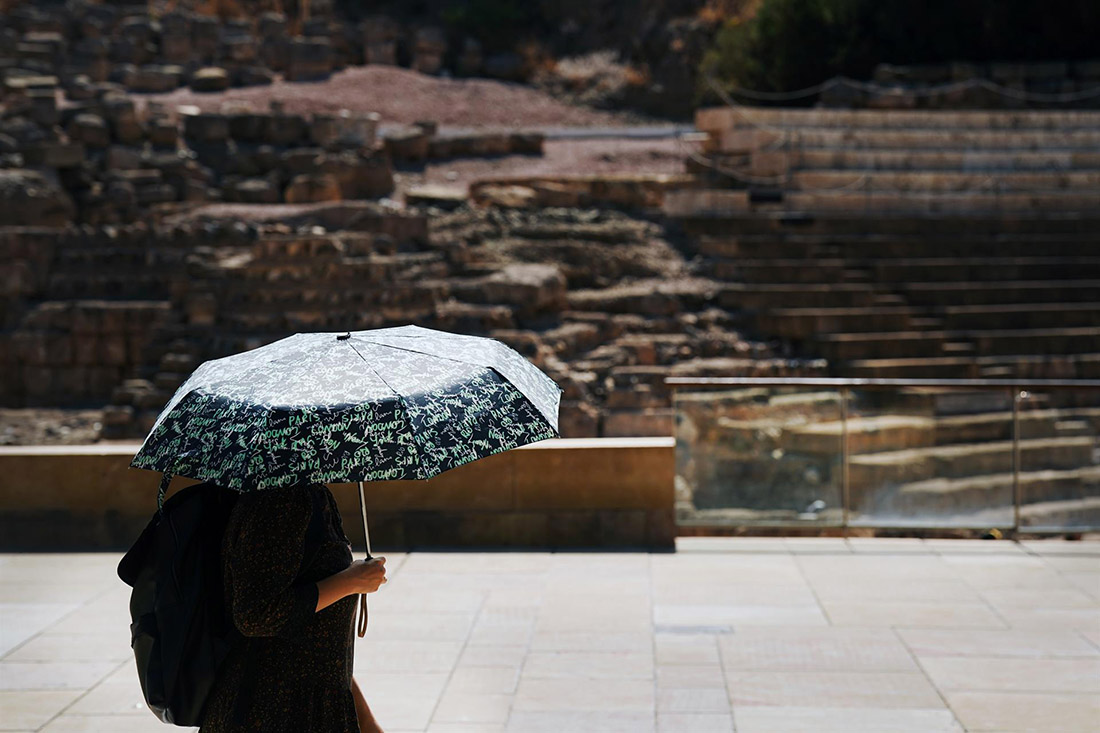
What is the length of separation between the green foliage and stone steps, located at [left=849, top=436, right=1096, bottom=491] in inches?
912

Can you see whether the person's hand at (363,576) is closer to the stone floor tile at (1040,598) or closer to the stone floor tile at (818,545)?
the stone floor tile at (1040,598)

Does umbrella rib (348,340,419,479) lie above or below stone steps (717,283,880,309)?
above

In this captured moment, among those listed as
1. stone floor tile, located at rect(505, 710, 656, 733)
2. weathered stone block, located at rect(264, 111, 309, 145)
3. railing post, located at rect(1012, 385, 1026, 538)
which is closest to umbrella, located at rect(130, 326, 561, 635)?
stone floor tile, located at rect(505, 710, 656, 733)

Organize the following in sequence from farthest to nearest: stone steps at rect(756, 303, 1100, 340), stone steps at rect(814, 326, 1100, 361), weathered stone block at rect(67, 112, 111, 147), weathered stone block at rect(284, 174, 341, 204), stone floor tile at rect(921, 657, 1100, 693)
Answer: weathered stone block at rect(67, 112, 111, 147), weathered stone block at rect(284, 174, 341, 204), stone steps at rect(756, 303, 1100, 340), stone steps at rect(814, 326, 1100, 361), stone floor tile at rect(921, 657, 1100, 693)

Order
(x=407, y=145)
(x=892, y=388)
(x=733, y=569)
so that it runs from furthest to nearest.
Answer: (x=407, y=145) → (x=892, y=388) → (x=733, y=569)

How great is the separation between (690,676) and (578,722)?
2.49 ft

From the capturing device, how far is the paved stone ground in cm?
556

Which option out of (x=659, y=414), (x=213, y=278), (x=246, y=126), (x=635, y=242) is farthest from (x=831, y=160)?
(x=246, y=126)

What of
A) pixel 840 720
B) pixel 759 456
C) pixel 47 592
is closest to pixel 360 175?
pixel 759 456

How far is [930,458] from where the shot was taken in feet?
31.1

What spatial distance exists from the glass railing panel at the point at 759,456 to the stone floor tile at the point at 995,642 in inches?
100

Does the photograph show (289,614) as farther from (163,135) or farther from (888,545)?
(163,135)

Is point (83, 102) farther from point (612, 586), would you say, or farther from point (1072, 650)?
point (1072, 650)

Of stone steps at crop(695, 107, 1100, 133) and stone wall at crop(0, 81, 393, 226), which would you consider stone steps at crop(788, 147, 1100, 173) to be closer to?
stone steps at crop(695, 107, 1100, 133)
